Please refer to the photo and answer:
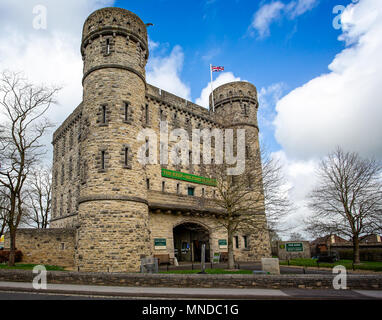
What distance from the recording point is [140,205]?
18.3 metres

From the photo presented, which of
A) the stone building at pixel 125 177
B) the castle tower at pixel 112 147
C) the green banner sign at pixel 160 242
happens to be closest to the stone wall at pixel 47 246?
the stone building at pixel 125 177

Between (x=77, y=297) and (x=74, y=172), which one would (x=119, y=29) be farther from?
(x=77, y=297)

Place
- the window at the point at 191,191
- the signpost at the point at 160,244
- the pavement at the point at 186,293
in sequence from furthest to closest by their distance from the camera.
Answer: the window at the point at 191,191 < the signpost at the point at 160,244 < the pavement at the point at 186,293

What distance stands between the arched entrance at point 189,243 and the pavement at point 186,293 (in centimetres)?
1584

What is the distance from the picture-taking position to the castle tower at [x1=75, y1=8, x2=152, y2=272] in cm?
1675

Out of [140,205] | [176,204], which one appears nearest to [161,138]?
[176,204]

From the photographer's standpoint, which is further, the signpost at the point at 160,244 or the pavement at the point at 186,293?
the signpost at the point at 160,244

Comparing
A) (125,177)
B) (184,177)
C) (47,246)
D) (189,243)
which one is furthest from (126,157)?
(189,243)

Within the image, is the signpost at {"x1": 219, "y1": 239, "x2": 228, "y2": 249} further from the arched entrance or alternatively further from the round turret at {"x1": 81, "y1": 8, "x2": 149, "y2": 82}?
the round turret at {"x1": 81, "y1": 8, "x2": 149, "y2": 82}

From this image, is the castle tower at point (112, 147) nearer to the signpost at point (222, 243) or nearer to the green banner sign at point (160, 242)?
the green banner sign at point (160, 242)

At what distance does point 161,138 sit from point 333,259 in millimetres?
18056

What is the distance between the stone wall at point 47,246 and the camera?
21609 millimetres

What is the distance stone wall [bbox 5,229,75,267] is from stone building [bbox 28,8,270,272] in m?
1.36

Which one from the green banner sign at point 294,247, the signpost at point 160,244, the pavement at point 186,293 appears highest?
the signpost at point 160,244
